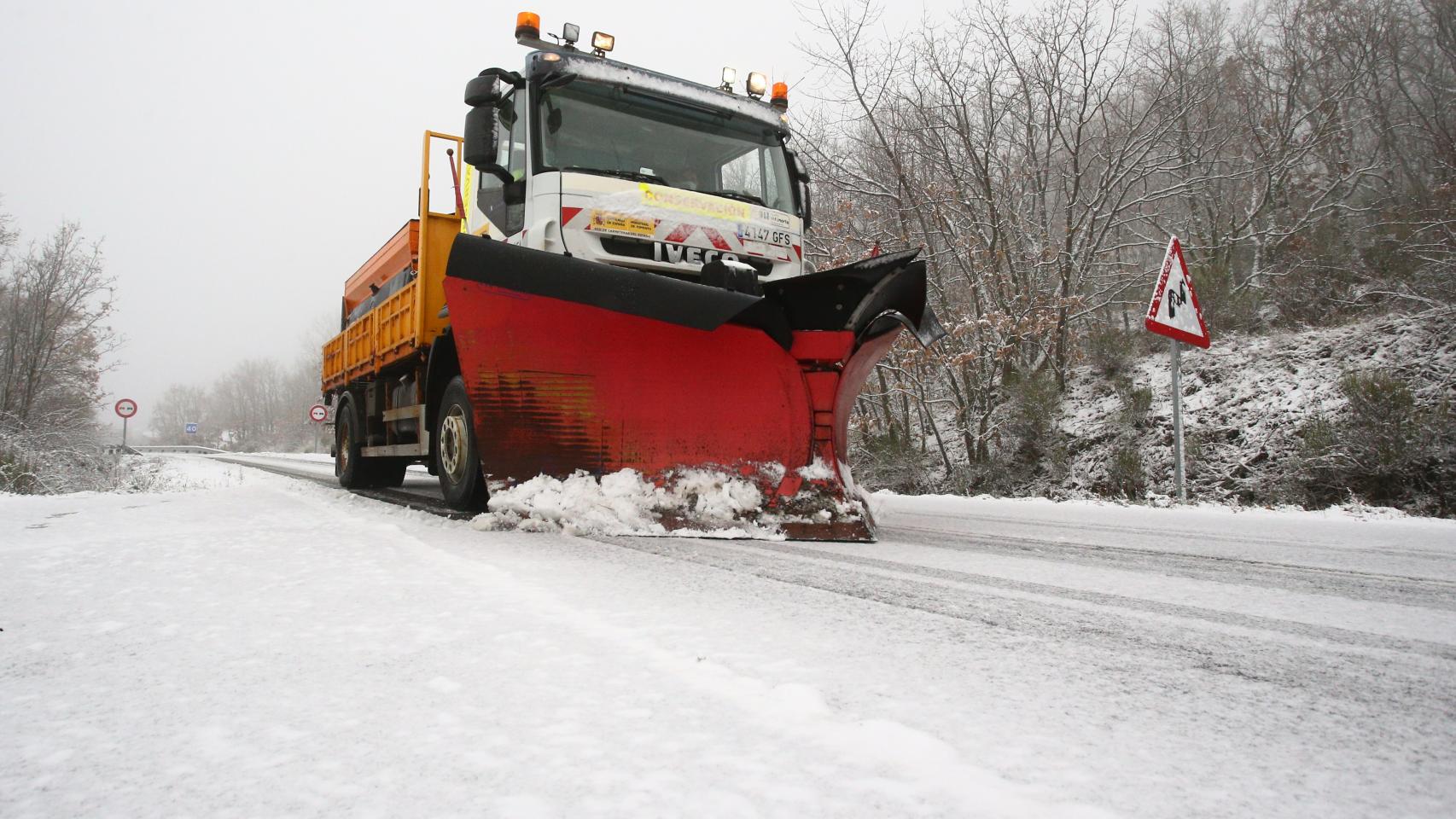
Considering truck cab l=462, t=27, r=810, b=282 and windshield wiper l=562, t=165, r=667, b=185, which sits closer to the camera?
truck cab l=462, t=27, r=810, b=282

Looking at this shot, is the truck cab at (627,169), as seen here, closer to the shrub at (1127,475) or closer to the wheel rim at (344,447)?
the shrub at (1127,475)

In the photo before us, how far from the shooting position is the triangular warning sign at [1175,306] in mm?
6926

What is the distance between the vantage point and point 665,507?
4254 millimetres

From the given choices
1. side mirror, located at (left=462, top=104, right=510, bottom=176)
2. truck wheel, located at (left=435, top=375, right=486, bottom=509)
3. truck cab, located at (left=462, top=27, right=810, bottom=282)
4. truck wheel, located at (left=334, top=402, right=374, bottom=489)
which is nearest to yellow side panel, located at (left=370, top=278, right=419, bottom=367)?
truck wheel, located at (left=435, top=375, right=486, bottom=509)

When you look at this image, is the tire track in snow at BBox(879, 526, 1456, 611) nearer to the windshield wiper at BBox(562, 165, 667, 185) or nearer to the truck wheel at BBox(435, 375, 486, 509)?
the windshield wiper at BBox(562, 165, 667, 185)

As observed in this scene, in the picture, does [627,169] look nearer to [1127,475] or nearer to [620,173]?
[620,173]

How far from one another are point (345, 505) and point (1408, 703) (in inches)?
267

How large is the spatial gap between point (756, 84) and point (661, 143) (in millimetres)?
1057

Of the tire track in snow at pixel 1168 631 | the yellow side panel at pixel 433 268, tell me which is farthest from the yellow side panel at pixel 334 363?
the tire track in snow at pixel 1168 631

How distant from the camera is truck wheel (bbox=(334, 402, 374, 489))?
8727 mm

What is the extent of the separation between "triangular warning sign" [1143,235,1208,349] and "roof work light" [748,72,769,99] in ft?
13.2

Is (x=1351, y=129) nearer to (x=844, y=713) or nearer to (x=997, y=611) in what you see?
(x=997, y=611)

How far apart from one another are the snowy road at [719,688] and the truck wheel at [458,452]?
2.01 meters

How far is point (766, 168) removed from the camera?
5.65 metres
